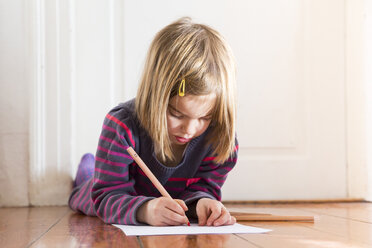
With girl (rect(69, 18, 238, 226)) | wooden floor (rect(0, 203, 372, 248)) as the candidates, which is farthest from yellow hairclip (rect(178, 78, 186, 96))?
wooden floor (rect(0, 203, 372, 248))

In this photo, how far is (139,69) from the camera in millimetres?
1450

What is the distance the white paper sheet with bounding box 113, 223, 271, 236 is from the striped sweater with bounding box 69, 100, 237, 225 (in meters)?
0.05

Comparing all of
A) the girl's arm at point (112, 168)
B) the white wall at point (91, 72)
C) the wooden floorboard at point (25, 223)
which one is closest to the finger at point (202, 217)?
the girl's arm at point (112, 168)

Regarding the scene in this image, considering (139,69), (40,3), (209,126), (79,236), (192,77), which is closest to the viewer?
(79,236)

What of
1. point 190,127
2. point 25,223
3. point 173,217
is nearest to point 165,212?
point 173,217

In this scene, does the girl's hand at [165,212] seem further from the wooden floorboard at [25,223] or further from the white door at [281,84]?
the white door at [281,84]

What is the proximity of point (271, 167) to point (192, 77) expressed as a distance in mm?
658

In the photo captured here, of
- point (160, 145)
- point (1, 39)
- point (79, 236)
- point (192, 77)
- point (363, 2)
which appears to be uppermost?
point (363, 2)

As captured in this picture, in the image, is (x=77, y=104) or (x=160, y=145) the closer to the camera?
(x=160, y=145)

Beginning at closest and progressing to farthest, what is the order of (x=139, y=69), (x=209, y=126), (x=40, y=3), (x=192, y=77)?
(x=192, y=77) < (x=209, y=126) < (x=40, y=3) < (x=139, y=69)

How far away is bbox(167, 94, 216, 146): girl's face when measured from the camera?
2.97 ft

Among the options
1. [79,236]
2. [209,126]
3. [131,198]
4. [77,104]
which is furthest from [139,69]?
[79,236]

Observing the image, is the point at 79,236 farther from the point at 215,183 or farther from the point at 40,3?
the point at 40,3

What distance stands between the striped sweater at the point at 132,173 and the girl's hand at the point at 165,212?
28 millimetres
